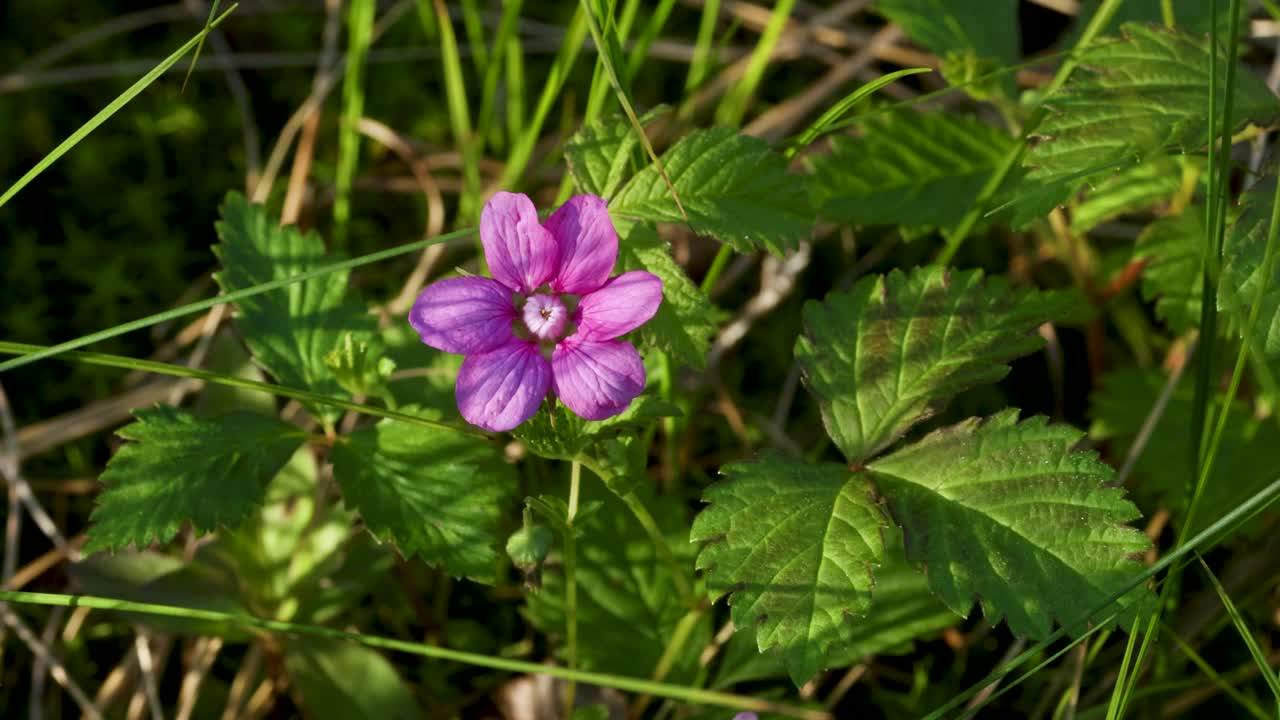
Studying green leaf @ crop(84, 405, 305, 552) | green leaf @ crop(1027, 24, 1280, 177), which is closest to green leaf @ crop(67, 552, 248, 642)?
green leaf @ crop(84, 405, 305, 552)

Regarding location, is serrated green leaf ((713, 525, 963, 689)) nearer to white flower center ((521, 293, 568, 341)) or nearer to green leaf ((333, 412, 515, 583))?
green leaf ((333, 412, 515, 583))

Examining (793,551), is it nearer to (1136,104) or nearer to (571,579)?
(571,579)

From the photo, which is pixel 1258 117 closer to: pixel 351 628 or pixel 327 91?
pixel 351 628

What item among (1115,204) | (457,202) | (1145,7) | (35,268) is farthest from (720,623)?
(35,268)

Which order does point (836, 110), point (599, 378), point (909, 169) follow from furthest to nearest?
point (909, 169), point (836, 110), point (599, 378)

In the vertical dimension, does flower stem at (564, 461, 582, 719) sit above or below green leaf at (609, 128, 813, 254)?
below

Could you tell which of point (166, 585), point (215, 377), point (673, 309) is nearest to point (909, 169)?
point (673, 309)
